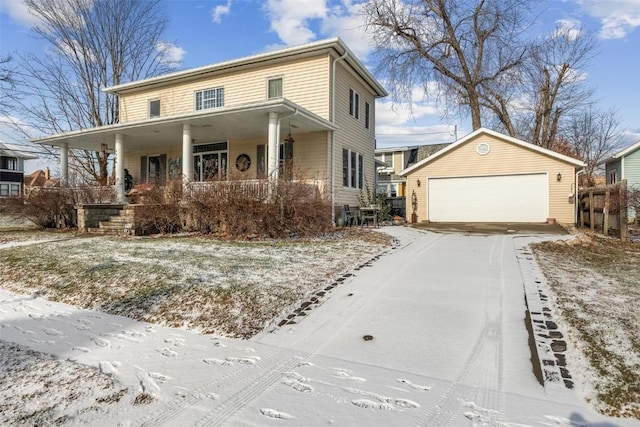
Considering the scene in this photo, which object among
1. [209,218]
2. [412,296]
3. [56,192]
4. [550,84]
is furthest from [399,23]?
[412,296]

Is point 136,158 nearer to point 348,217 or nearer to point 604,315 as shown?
point 348,217

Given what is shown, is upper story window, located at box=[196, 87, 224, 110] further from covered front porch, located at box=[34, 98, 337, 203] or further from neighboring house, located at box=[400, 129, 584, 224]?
neighboring house, located at box=[400, 129, 584, 224]

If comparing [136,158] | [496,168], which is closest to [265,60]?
[136,158]

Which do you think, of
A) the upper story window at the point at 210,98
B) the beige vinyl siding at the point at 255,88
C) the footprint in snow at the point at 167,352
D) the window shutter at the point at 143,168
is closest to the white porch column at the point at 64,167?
the window shutter at the point at 143,168

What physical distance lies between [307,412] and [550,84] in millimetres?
28724

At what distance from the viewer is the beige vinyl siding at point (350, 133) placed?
13781 millimetres

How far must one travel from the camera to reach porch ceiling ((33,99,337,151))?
10783mm

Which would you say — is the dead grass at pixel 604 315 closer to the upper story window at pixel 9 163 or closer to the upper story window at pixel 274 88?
the upper story window at pixel 274 88

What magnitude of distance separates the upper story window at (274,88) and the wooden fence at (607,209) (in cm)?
1116

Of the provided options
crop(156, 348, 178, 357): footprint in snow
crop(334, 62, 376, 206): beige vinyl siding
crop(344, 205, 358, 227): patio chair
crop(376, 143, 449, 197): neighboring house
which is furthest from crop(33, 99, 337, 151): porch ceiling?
crop(376, 143, 449, 197): neighboring house

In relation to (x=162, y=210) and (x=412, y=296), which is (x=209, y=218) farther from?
(x=412, y=296)

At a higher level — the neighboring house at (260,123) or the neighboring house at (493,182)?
the neighboring house at (260,123)

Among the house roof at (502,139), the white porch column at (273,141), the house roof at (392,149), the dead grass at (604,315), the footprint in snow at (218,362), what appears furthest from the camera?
the house roof at (392,149)

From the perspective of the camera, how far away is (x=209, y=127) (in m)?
12.9
